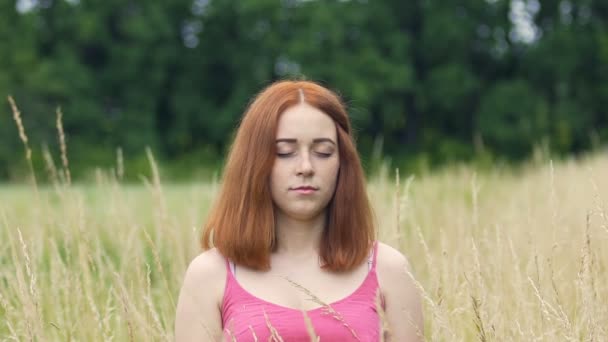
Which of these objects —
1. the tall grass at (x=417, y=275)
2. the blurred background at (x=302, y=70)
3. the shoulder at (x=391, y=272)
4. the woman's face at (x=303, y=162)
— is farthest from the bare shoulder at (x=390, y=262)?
the blurred background at (x=302, y=70)

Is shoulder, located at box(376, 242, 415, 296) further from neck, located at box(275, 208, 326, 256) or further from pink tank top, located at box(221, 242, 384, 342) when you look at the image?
neck, located at box(275, 208, 326, 256)

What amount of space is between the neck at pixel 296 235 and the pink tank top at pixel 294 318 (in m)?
0.18

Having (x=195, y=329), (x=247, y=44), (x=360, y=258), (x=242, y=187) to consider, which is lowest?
(x=195, y=329)

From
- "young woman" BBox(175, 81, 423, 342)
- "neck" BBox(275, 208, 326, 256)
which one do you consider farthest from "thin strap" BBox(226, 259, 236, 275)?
"neck" BBox(275, 208, 326, 256)

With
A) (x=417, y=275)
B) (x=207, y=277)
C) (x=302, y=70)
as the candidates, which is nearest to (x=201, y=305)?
(x=207, y=277)

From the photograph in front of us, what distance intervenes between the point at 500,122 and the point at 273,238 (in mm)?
19967

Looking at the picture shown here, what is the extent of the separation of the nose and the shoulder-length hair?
0.28 ft

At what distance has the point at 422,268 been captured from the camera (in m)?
4.07

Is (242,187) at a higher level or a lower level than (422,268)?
higher

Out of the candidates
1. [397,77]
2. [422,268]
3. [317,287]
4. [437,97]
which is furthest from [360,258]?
[437,97]

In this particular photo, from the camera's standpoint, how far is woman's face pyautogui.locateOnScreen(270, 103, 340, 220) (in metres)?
2.05

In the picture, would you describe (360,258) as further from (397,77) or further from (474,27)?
(474,27)

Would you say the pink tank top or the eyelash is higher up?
the eyelash

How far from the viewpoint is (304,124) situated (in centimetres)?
A: 208
